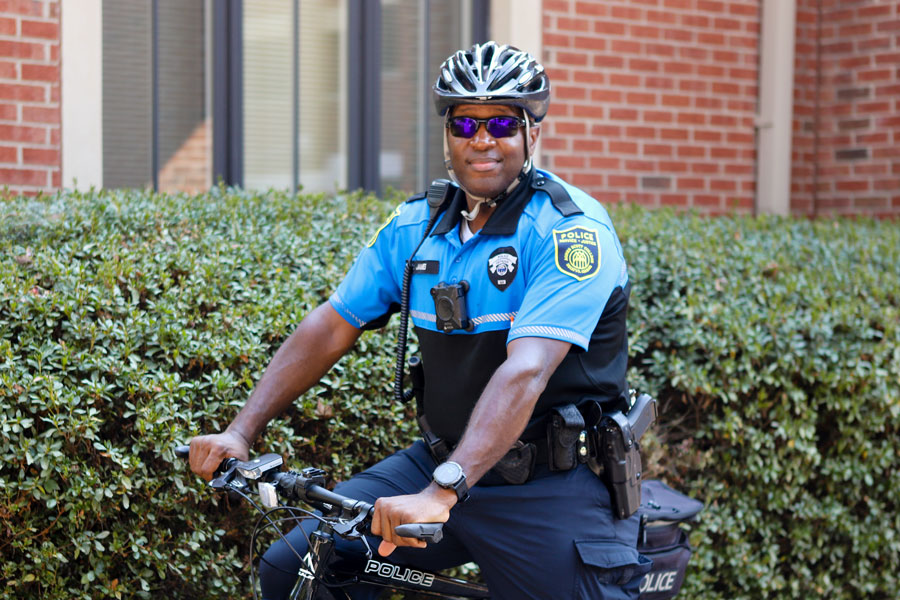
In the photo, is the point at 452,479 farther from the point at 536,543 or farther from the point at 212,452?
the point at 212,452

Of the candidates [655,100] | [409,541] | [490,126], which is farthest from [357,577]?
[655,100]

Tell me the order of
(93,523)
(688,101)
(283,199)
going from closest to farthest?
1. (93,523)
2. (283,199)
3. (688,101)

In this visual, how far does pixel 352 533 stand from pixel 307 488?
8.1 inches

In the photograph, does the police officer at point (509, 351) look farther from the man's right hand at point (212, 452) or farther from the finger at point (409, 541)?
the finger at point (409, 541)

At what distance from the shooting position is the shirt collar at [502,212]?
2.90m

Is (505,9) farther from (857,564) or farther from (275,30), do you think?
(857,564)

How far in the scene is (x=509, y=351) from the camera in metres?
2.69

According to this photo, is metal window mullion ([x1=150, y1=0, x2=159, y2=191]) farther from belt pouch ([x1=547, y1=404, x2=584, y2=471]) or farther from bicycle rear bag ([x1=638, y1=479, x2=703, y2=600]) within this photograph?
belt pouch ([x1=547, y1=404, x2=584, y2=471])

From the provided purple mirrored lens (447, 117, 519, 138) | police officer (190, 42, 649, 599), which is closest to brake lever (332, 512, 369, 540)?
Answer: police officer (190, 42, 649, 599)

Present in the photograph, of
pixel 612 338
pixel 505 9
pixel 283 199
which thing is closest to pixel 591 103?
pixel 505 9

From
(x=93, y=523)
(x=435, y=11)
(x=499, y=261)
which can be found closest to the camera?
(x=499, y=261)

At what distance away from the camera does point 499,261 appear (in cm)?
288

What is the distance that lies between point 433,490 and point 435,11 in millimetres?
5050

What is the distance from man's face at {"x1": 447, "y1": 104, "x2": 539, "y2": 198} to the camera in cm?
293
